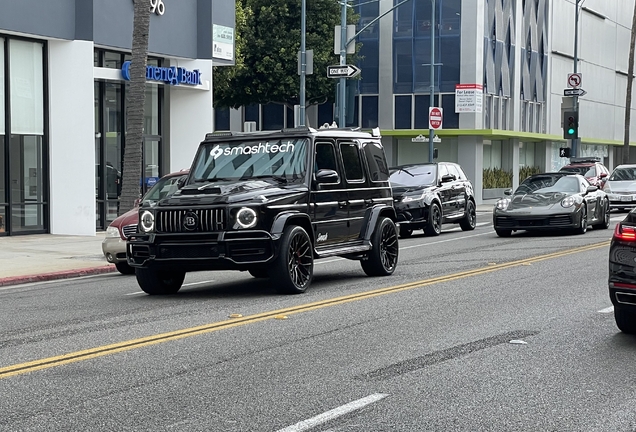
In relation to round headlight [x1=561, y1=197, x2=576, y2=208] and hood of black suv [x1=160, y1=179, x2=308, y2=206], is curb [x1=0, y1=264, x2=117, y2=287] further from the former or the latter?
round headlight [x1=561, y1=197, x2=576, y2=208]

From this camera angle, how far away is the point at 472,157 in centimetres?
4975

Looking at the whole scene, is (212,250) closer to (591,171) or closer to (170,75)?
(170,75)

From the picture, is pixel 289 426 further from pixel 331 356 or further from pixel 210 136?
pixel 210 136

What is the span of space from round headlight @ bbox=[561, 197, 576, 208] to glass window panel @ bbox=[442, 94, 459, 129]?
25.7m

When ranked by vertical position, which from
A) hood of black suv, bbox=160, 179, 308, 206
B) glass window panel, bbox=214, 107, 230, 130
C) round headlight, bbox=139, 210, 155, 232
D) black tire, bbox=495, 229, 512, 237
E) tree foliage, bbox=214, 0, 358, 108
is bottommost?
black tire, bbox=495, 229, 512, 237

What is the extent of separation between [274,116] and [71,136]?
2930 centimetres

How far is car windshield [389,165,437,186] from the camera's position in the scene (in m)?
26.7

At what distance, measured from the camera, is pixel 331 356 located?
8.85m

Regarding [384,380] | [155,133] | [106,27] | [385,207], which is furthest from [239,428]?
[155,133]

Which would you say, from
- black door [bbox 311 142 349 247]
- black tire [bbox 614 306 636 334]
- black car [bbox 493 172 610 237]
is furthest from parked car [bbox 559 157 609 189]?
black tire [bbox 614 306 636 334]

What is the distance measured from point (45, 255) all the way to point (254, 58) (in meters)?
29.5

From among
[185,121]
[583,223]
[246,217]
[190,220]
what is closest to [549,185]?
[583,223]

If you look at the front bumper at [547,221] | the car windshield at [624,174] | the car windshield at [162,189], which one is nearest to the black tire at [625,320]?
the car windshield at [162,189]

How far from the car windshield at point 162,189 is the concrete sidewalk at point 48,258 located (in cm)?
148
